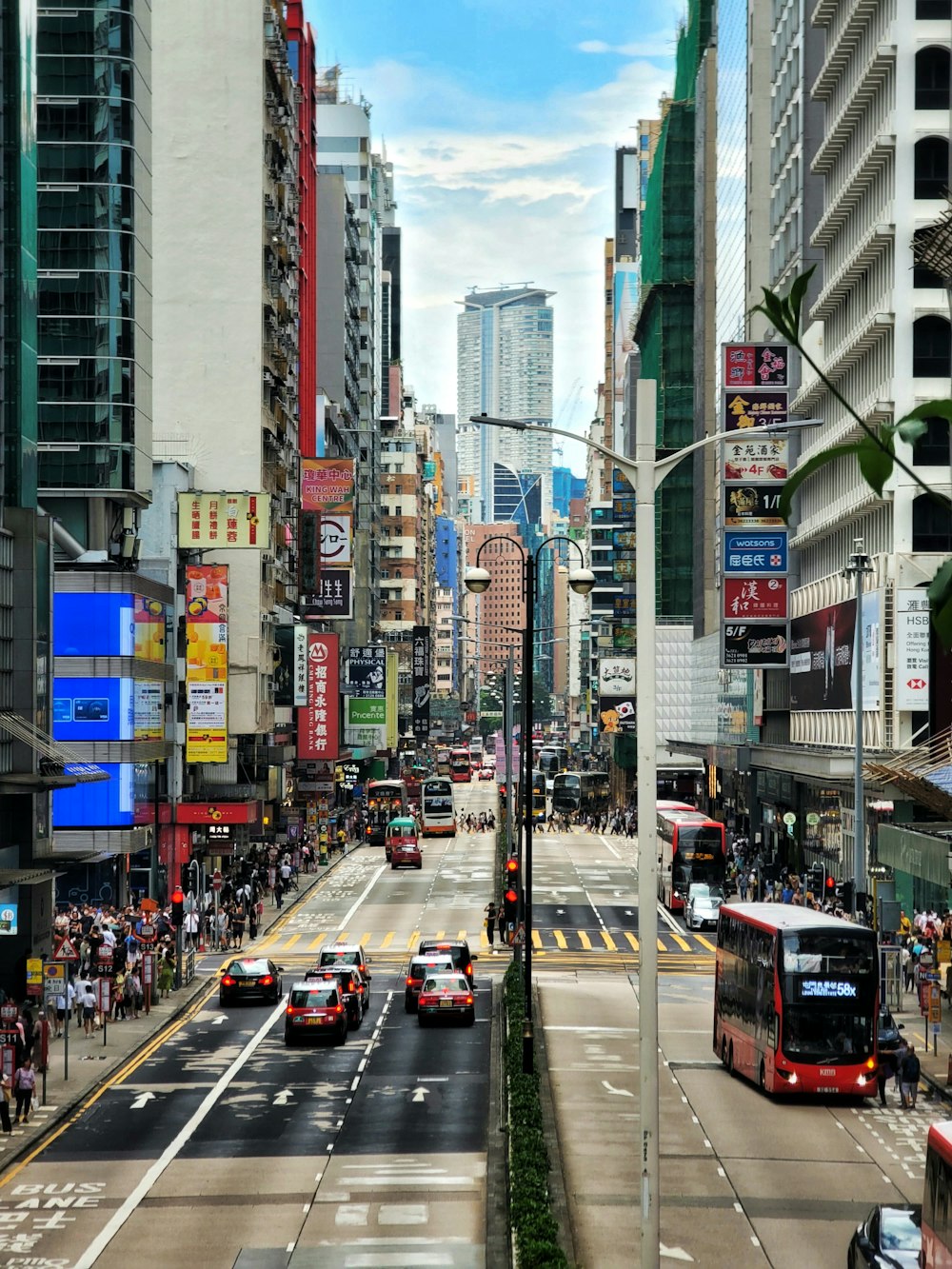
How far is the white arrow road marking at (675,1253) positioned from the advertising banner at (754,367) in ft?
195

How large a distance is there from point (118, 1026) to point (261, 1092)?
10.6 metres

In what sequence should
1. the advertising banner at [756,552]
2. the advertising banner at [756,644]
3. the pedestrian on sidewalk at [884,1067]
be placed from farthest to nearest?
the advertising banner at [756,644], the advertising banner at [756,552], the pedestrian on sidewalk at [884,1067]

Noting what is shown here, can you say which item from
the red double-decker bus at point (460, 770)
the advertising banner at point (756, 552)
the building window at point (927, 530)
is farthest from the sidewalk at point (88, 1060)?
the red double-decker bus at point (460, 770)

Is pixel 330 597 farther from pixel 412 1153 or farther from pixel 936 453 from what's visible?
pixel 412 1153

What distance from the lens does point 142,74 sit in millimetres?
68250

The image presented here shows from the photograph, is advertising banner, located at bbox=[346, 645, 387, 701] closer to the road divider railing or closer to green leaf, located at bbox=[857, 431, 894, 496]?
the road divider railing

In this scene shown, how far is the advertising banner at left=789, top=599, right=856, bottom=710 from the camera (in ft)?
231

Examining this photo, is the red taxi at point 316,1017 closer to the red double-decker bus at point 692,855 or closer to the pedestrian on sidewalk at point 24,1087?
the pedestrian on sidewalk at point 24,1087

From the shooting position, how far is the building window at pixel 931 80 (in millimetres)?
66188

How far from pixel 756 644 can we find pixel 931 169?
24252 mm

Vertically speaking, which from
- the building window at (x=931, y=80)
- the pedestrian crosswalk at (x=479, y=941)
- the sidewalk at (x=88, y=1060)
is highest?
the building window at (x=931, y=80)

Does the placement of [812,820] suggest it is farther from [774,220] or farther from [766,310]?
[766,310]

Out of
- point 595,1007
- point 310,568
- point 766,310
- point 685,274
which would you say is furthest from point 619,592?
point 766,310

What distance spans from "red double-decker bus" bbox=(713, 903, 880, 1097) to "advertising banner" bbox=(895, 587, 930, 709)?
94.4ft
